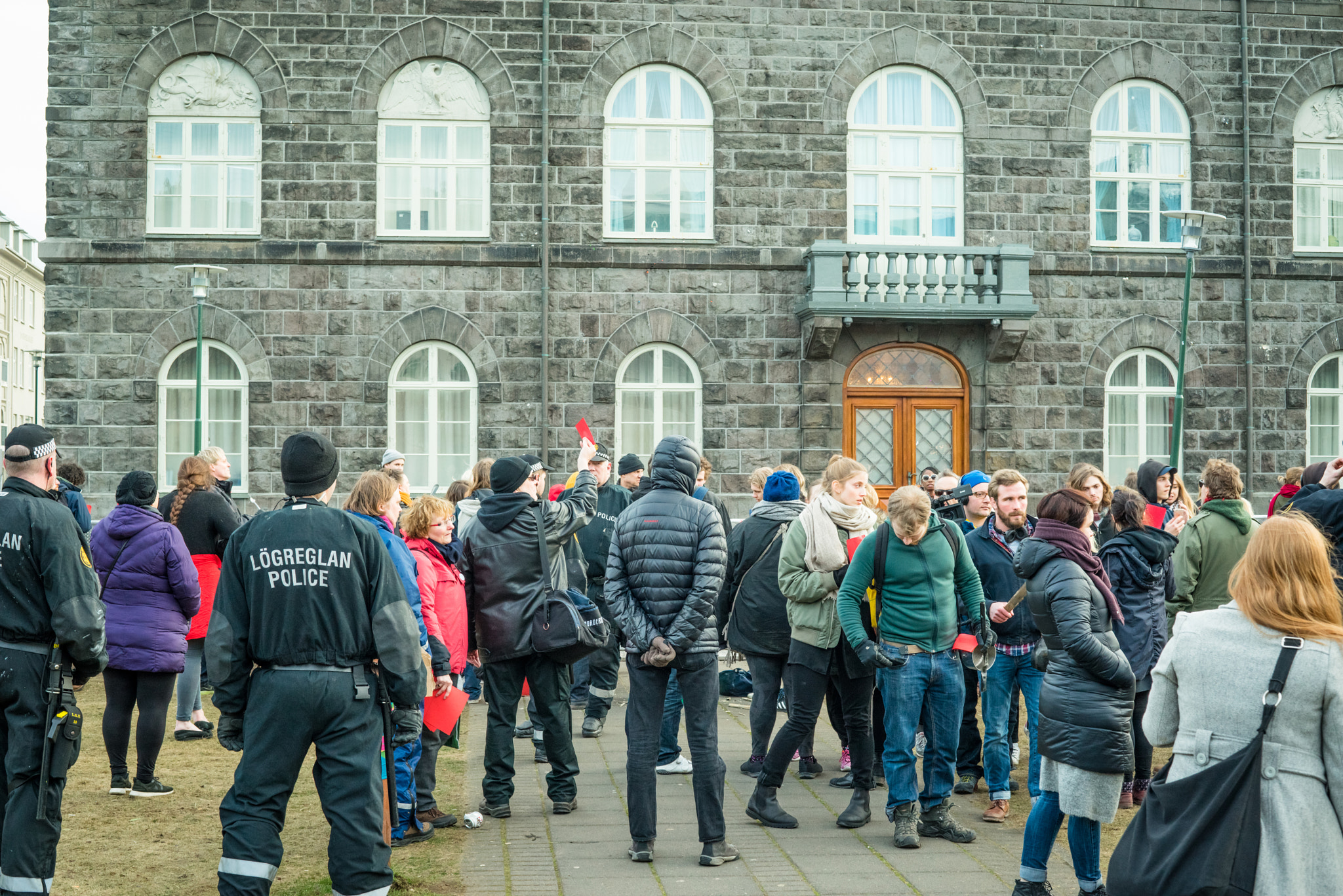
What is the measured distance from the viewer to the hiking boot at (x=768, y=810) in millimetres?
6879

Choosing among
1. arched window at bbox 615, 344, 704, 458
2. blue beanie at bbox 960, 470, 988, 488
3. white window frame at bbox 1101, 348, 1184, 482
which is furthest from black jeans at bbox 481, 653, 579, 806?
white window frame at bbox 1101, 348, 1184, 482

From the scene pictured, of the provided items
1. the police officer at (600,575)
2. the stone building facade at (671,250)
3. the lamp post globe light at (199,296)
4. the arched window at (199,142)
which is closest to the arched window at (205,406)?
the stone building facade at (671,250)

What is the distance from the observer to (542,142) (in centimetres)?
1675

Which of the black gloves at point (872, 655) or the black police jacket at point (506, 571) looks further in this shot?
the black police jacket at point (506, 571)

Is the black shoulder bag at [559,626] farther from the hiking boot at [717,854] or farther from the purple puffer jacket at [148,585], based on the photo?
the purple puffer jacket at [148,585]

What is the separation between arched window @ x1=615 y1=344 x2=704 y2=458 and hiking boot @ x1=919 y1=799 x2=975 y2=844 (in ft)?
35.1

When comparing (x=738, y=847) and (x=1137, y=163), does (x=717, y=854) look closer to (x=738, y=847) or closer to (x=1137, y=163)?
(x=738, y=847)

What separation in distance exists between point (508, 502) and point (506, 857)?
1.96 meters

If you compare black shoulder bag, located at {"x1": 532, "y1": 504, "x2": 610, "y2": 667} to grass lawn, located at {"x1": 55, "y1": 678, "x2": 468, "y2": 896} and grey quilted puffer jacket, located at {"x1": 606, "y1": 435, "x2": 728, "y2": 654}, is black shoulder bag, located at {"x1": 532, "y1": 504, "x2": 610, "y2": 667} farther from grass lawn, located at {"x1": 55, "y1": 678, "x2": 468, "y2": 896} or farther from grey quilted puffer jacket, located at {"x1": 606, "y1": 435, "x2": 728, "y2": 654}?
grass lawn, located at {"x1": 55, "y1": 678, "x2": 468, "y2": 896}

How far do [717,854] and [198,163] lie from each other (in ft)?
45.3

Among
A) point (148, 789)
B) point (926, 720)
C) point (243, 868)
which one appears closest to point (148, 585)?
point (148, 789)

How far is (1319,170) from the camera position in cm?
1819

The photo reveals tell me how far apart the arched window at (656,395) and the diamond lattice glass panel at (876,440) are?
7.37 ft

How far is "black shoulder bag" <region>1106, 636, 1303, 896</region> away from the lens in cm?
327
